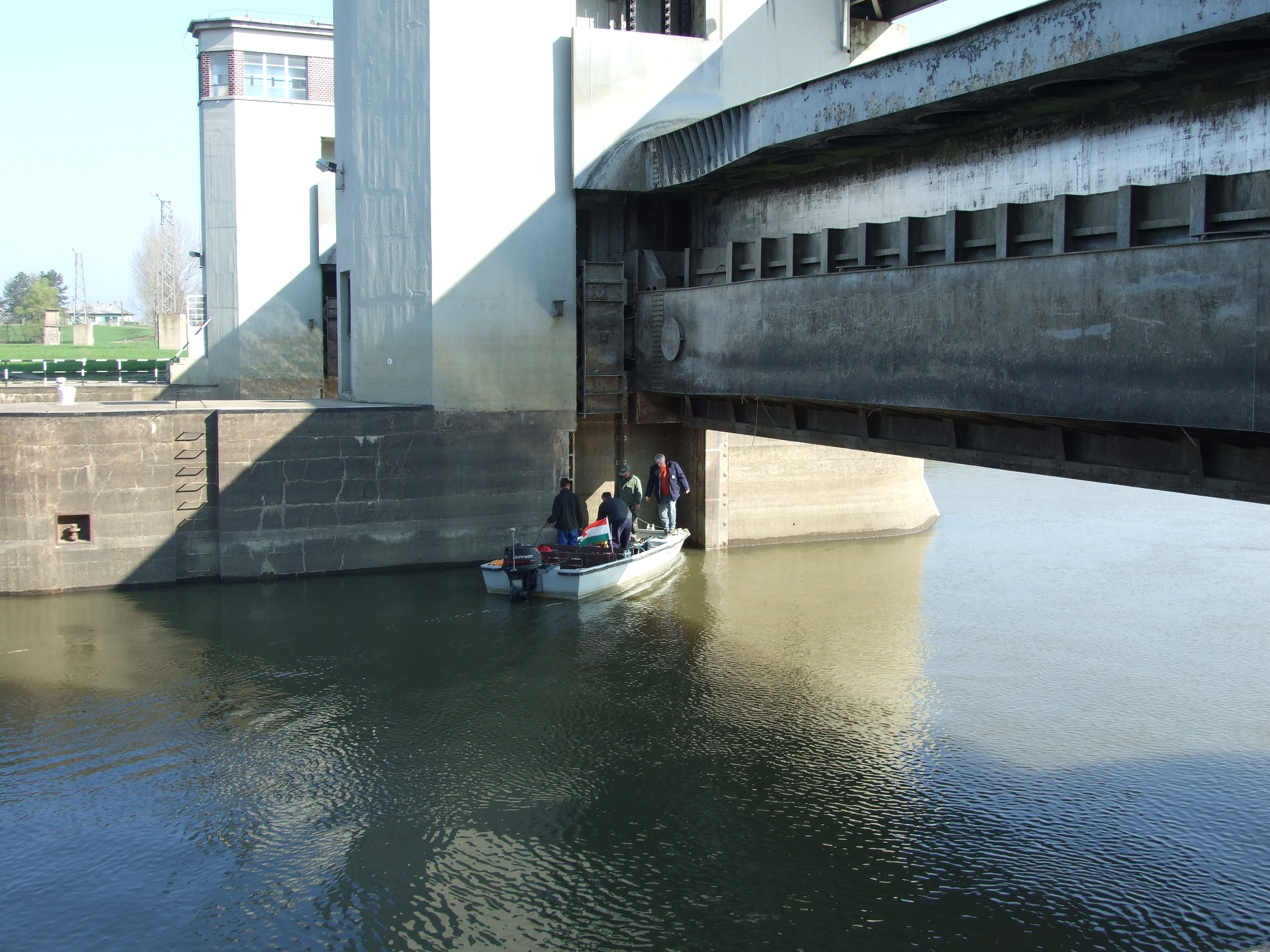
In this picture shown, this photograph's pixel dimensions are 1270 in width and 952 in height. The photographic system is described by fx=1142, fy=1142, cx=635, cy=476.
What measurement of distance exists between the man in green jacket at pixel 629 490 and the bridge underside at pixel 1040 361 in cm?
395

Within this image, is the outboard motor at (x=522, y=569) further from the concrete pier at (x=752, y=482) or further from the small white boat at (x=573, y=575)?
the concrete pier at (x=752, y=482)

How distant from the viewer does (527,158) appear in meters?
22.5

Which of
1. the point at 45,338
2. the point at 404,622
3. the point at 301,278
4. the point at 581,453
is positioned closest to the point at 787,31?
the point at 581,453

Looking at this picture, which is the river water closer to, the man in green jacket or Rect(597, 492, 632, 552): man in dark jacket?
Rect(597, 492, 632, 552): man in dark jacket

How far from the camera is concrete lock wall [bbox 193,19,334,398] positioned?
37.4 metres

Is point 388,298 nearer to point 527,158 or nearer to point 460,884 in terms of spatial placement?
point 527,158

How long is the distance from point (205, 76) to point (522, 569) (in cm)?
2757

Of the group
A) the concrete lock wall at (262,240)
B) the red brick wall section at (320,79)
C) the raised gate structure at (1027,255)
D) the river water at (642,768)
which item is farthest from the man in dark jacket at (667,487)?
the red brick wall section at (320,79)

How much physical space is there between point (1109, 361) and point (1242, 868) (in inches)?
193

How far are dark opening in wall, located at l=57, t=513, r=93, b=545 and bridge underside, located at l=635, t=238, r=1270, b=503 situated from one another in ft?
37.5

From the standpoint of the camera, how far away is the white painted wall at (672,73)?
22.6 meters

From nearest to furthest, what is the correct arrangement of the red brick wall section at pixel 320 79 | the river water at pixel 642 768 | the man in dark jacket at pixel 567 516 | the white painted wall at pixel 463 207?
the river water at pixel 642 768 < the man in dark jacket at pixel 567 516 < the white painted wall at pixel 463 207 < the red brick wall section at pixel 320 79

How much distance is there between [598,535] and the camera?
20094 mm

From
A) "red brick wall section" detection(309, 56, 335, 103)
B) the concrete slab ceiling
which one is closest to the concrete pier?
the concrete slab ceiling
